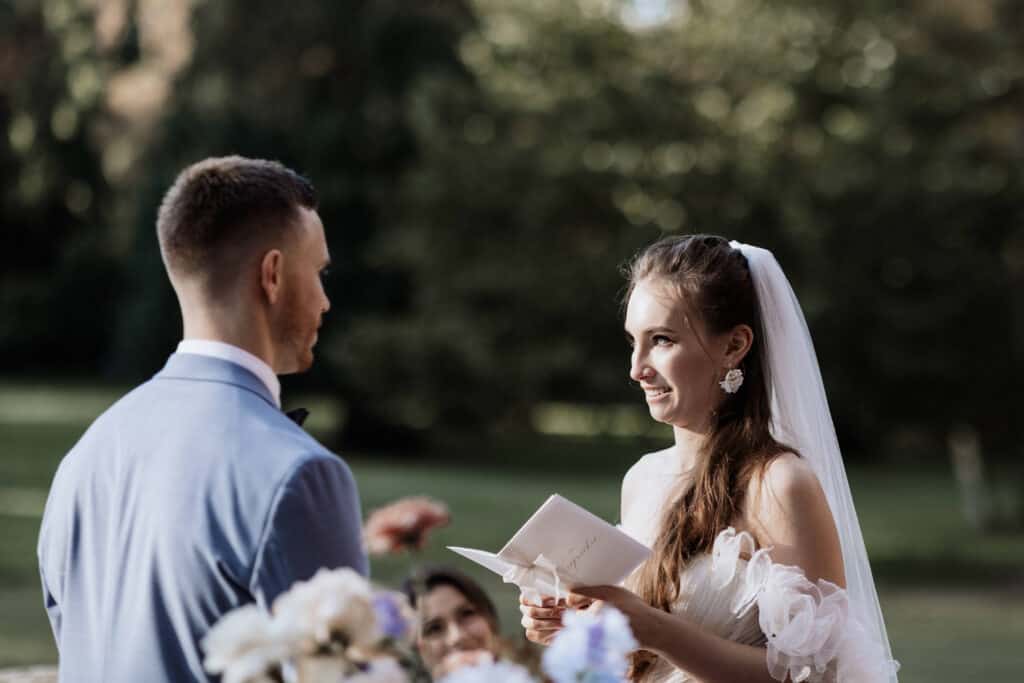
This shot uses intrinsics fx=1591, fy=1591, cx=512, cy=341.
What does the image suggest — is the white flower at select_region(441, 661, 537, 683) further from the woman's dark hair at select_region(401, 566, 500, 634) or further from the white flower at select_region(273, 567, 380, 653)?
the woman's dark hair at select_region(401, 566, 500, 634)

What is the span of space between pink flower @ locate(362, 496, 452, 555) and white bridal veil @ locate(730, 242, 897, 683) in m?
0.97

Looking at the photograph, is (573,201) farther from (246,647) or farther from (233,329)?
(246,647)

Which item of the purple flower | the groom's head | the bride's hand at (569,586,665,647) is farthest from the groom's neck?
the bride's hand at (569,586,665,647)

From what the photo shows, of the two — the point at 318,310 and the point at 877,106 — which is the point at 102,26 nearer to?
the point at 877,106

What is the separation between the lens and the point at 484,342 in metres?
19.9

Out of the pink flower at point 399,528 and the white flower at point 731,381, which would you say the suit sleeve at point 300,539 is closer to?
the pink flower at point 399,528

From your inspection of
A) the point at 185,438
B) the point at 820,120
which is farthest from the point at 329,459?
the point at 820,120

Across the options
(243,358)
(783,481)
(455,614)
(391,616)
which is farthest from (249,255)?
(455,614)

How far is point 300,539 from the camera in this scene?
2102 millimetres

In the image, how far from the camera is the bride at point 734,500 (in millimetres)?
3223

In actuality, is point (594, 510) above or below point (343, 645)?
below

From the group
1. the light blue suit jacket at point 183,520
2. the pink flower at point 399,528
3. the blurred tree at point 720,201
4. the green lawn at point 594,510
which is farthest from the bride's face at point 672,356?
the blurred tree at point 720,201

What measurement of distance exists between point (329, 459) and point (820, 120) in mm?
19300

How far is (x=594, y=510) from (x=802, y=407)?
19.3 m
